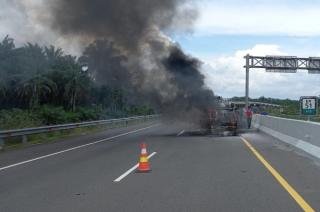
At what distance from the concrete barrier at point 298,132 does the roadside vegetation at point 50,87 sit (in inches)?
1163

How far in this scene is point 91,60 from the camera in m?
39.0

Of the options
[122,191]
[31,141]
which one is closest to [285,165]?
[122,191]

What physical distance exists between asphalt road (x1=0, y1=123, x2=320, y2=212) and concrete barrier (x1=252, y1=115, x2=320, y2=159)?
526mm

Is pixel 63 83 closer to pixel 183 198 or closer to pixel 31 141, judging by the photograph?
pixel 31 141

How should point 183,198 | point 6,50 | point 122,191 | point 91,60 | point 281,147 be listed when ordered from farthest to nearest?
point 6,50 → point 91,60 → point 281,147 → point 122,191 → point 183,198

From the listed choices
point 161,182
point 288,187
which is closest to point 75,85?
point 161,182

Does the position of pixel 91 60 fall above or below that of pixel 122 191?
above

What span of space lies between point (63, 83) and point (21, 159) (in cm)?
4874

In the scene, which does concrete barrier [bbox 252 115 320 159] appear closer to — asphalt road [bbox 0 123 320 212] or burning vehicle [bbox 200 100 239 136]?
asphalt road [bbox 0 123 320 212]


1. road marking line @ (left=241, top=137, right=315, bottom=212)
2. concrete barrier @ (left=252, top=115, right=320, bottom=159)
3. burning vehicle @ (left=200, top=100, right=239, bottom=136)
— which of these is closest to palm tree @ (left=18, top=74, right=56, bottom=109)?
burning vehicle @ (left=200, top=100, right=239, bottom=136)

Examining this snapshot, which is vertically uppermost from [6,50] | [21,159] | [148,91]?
[6,50]

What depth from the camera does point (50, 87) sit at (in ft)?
223

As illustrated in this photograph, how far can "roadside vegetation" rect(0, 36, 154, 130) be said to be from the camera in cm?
6158

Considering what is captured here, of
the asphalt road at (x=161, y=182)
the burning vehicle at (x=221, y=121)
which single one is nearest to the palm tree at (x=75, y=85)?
the burning vehicle at (x=221, y=121)
